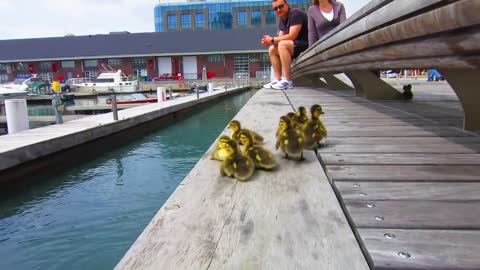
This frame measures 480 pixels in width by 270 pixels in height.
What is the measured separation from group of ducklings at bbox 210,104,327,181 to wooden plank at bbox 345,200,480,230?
0.57 metres

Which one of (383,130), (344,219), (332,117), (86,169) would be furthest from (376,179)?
(86,169)

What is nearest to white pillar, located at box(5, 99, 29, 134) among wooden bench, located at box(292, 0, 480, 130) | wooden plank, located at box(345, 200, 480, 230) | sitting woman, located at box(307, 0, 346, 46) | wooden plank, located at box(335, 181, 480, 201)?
sitting woman, located at box(307, 0, 346, 46)

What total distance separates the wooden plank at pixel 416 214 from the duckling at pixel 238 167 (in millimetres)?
531

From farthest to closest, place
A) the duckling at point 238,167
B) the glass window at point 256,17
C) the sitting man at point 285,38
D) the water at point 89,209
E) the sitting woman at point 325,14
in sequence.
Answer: the glass window at point 256,17 → the sitting man at point 285,38 → the sitting woman at point 325,14 → the water at point 89,209 → the duckling at point 238,167

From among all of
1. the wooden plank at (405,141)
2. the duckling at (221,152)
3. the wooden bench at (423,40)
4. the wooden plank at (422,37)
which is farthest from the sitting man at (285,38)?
the duckling at (221,152)

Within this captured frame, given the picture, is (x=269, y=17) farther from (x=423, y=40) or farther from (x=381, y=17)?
(x=423, y=40)

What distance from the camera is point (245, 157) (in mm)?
1796

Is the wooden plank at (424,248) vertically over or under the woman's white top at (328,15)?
under

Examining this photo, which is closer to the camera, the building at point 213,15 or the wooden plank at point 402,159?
the wooden plank at point 402,159

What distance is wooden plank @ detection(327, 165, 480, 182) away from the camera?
1591 millimetres

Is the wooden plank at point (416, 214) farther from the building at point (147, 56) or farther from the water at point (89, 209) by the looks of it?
the building at point (147, 56)

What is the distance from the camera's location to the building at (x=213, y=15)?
73.7 metres

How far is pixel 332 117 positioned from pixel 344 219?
7.86 ft

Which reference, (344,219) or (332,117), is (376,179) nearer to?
(344,219)
